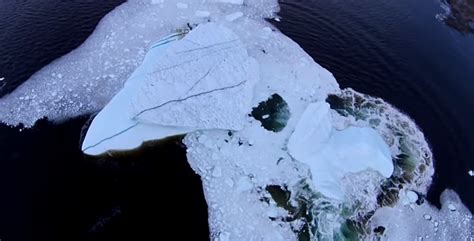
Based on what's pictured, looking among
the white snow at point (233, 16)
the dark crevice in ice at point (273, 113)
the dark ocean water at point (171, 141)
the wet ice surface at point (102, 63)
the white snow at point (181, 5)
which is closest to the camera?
the dark ocean water at point (171, 141)

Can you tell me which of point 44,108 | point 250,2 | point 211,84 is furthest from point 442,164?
point 44,108

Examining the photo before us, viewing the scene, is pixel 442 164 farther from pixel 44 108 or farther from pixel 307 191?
pixel 44 108

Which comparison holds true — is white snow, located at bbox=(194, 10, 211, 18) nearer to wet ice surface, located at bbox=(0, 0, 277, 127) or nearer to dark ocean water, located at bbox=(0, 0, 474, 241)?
wet ice surface, located at bbox=(0, 0, 277, 127)

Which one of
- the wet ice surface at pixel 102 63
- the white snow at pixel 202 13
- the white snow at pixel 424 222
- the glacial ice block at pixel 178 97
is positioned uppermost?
the glacial ice block at pixel 178 97

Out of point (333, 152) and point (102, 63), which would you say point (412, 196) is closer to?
point (333, 152)

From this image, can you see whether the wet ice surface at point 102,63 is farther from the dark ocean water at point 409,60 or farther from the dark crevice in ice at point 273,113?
the dark crevice in ice at point 273,113

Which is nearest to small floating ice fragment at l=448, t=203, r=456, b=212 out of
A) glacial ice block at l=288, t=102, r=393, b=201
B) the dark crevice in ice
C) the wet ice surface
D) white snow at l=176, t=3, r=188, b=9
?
glacial ice block at l=288, t=102, r=393, b=201

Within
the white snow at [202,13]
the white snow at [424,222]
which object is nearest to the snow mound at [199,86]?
the white snow at [202,13]
